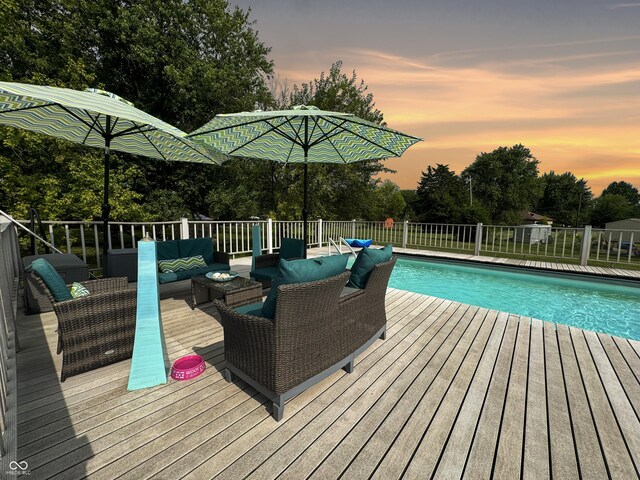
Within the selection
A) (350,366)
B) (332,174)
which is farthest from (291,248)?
(332,174)

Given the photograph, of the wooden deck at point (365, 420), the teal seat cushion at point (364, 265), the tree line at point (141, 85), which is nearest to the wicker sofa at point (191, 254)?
the wooden deck at point (365, 420)

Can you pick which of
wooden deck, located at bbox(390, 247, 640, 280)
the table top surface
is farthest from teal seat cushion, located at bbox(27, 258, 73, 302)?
wooden deck, located at bbox(390, 247, 640, 280)

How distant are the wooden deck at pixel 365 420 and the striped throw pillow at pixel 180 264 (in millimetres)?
1548

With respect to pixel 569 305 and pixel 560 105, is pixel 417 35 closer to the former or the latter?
pixel 560 105

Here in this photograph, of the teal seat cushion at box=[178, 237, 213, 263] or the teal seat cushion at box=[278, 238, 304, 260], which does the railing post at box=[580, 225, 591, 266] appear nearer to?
the teal seat cushion at box=[278, 238, 304, 260]

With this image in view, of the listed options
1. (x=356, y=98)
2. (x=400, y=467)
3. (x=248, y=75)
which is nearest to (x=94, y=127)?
(x=400, y=467)

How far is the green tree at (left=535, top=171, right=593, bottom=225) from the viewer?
153 ft

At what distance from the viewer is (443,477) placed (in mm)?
1375

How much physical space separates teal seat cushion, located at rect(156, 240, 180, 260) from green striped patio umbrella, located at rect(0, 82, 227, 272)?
78cm

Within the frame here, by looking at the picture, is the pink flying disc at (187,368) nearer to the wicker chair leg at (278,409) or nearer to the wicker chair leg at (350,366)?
the wicker chair leg at (278,409)

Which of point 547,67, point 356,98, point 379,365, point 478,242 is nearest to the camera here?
point 379,365

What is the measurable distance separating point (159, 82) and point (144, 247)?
472 inches

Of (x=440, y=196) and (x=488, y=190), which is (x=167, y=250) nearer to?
(x=440, y=196)

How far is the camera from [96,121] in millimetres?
3426
